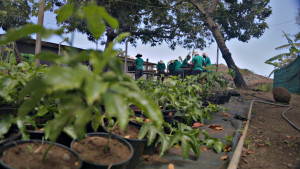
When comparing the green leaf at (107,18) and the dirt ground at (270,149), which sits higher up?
the green leaf at (107,18)

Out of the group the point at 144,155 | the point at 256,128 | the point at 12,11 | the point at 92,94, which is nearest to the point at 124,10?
the point at 12,11

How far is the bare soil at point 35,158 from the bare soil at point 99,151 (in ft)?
0.29

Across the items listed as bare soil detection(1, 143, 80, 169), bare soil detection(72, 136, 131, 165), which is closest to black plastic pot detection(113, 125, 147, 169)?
bare soil detection(72, 136, 131, 165)

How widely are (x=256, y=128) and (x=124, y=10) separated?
972cm

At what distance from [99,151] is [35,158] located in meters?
0.33

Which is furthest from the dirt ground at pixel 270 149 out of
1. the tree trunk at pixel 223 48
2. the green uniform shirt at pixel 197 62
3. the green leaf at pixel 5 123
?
the tree trunk at pixel 223 48

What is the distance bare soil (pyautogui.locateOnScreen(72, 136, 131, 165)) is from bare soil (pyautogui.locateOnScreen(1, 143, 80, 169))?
0.09 meters

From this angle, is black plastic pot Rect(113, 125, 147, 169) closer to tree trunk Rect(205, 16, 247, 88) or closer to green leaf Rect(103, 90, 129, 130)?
green leaf Rect(103, 90, 129, 130)

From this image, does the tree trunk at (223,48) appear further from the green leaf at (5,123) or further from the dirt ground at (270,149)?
the green leaf at (5,123)

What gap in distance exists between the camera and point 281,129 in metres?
3.32

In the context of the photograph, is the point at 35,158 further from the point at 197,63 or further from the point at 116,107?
the point at 197,63

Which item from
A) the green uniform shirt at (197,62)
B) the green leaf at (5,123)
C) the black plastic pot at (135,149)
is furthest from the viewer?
the green uniform shirt at (197,62)

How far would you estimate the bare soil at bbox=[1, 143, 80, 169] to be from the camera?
916mm

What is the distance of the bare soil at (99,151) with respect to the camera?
1121 millimetres
